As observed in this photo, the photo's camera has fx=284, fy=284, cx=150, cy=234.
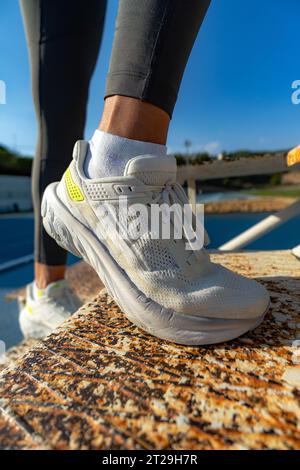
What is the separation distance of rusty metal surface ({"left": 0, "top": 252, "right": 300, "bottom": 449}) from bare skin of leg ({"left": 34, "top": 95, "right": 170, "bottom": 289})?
0.91 feet

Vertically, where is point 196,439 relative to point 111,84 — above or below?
below

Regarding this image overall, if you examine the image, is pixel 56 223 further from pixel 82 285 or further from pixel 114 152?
pixel 82 285

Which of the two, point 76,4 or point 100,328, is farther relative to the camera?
point 76,4

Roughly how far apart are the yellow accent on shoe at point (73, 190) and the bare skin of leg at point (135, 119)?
95 millimetres

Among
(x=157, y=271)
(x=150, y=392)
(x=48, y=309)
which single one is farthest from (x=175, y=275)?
(x=48, y=309)

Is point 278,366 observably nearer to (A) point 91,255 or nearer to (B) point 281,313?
(B) point 281,313

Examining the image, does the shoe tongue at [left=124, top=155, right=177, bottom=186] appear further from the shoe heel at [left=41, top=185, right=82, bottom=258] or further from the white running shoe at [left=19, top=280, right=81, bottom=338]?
the white running shoe at [left=19, top=280, right=81, bottom=338]

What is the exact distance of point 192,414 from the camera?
25cm

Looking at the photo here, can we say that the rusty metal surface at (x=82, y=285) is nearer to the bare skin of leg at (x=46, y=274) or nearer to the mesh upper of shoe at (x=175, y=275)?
the bare skin of leg at (x=46, y=274)

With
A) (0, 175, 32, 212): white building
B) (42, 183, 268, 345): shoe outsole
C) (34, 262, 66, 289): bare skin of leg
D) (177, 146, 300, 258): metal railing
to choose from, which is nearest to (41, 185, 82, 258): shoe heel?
(42, 183, 268, 345): shoe outsole

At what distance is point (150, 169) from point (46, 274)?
44 centimetres

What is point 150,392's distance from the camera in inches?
10.9

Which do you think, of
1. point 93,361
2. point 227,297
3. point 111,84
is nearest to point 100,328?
point 93,361
